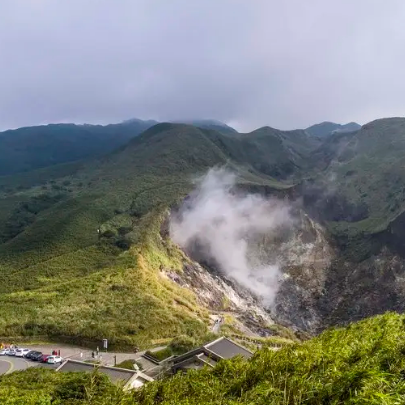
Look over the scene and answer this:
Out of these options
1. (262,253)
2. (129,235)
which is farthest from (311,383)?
(262,253)

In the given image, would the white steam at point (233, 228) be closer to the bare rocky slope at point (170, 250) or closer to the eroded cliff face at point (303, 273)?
the bare rocky slope at point (170, 250)

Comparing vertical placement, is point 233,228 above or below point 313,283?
above

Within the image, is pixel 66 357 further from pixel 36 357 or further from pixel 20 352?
pixel 20 352

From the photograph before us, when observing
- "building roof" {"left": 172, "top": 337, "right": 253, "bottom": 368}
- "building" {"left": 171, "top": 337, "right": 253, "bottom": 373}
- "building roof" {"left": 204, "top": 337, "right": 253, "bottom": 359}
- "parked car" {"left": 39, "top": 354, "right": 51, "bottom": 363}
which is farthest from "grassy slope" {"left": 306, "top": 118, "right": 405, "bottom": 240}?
"parked car" {"left": 39, "top": 354, "right": 51, "bottom": 363}

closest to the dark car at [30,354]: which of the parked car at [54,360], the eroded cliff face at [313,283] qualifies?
the parked car at [54,360]

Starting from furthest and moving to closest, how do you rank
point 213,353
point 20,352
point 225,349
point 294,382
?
point 20,352
point 225,349
point 213,353
point 294,382

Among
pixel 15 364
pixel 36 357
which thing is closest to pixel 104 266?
→ pixel 36 357

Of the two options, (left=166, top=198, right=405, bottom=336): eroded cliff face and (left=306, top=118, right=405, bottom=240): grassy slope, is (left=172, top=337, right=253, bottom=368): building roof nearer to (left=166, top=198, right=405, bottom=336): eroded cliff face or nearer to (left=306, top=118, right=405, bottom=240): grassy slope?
(left=166, top=198, right=405, bottom=336): eroded cliff face

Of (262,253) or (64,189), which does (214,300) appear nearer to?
(262,253)
